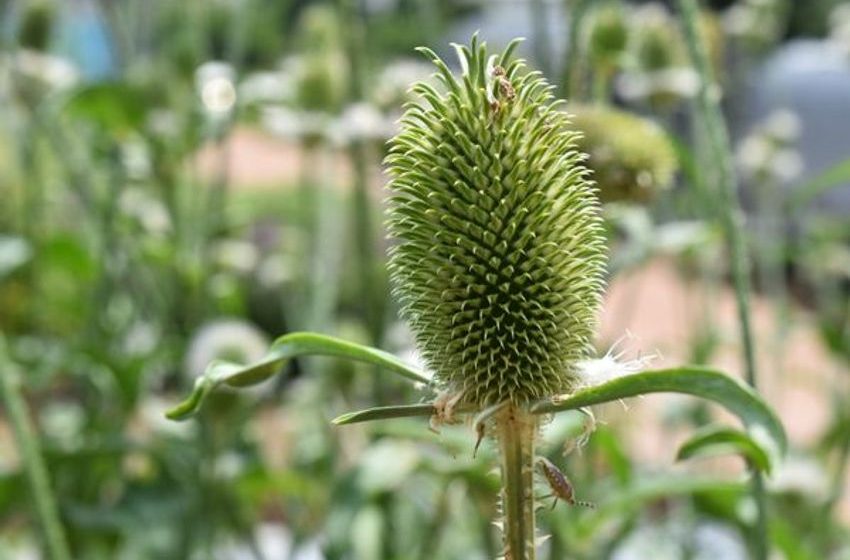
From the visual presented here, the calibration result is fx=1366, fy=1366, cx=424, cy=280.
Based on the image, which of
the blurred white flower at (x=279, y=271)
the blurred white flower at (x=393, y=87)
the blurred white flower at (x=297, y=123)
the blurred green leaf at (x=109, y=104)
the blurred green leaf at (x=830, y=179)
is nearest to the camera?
the blurred green leaf at (x=830, y=179)

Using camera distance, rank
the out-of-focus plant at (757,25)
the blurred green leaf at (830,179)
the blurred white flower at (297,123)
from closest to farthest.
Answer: the blurred green leaf at (830,179) → the blurred white flower at (297,123) → the out-of-focus plant at (757,25)

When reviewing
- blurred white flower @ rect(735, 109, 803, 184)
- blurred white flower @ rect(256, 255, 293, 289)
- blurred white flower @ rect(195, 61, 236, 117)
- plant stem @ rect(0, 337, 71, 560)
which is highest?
blurred white flower @ rect(195, 61, 236, 117)

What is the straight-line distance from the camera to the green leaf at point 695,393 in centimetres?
45

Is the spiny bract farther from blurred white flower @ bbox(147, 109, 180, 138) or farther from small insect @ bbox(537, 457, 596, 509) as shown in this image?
blurred white flower @ bbox(147, 109, 180, 138)

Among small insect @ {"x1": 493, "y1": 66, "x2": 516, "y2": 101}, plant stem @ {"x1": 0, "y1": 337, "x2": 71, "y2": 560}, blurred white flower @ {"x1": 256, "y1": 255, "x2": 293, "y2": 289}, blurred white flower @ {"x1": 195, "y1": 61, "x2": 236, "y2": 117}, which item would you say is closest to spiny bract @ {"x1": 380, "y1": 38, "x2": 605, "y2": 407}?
small insect @ {"x1": 493, "y1": 66, "x2": 516, "y2": 101}

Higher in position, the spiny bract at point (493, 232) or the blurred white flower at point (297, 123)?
the blurred white flower at point (297, 123)

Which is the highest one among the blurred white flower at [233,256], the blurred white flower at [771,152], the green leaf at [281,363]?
the blurred white flower at [771,152]

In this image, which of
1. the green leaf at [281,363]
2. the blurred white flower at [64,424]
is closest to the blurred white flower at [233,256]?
the blurred white flower at [64,424]

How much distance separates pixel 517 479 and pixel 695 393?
0.07 m

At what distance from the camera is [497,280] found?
50cm

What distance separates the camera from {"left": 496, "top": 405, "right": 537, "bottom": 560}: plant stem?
0.45 meters

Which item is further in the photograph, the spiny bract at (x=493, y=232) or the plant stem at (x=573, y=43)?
the plant stem at (x=573, y=43)

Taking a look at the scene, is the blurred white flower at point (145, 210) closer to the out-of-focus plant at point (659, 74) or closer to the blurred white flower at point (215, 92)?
the blurred white flower at point (215, 92)

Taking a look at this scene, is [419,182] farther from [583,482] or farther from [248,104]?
[248,104]
